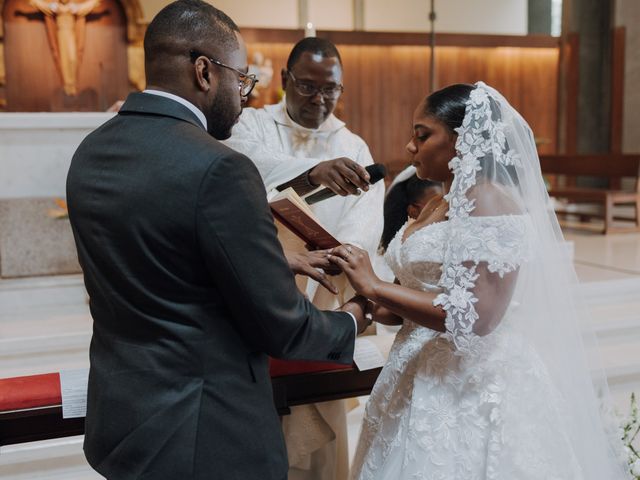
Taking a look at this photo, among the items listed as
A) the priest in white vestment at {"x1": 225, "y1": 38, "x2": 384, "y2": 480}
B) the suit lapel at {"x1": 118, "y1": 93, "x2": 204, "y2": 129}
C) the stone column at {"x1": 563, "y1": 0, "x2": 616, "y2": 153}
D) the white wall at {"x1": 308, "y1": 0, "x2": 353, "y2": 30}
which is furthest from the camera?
the stone column at {"x1": 563, "y1": 0, "x2": 616, "y2": 153}

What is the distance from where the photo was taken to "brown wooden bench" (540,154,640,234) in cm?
869

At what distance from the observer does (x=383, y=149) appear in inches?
467

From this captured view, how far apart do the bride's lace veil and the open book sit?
0.37 m

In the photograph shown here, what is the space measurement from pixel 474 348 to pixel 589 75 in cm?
1131

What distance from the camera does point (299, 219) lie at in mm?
2057

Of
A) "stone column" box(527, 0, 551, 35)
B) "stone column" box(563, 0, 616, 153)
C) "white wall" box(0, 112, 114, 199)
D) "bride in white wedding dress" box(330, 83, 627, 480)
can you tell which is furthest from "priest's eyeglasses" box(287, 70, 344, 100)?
"stone column" box(527, 0, 551, 35)

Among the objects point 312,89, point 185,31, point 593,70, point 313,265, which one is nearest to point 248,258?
point 185,31

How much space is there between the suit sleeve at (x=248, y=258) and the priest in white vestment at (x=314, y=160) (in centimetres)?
104

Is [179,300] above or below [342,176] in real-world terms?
below

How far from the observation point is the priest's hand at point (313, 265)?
6.65 feet

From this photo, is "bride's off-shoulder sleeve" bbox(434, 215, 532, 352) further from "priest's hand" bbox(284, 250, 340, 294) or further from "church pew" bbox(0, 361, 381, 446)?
"church pew" bbox(0, 361, 381, 446)

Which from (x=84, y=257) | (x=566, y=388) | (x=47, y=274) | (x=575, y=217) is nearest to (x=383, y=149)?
(x=575, y=217)

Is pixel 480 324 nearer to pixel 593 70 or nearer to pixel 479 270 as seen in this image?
pixel 479 270

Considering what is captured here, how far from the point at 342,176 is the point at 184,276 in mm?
950
